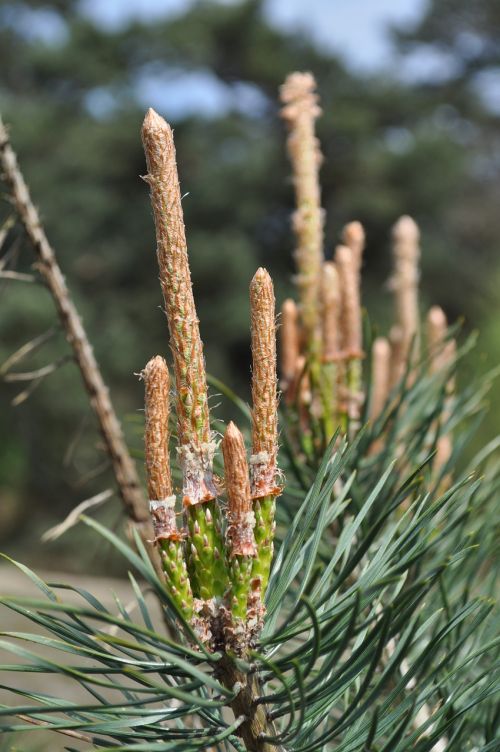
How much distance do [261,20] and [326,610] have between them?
6.37m

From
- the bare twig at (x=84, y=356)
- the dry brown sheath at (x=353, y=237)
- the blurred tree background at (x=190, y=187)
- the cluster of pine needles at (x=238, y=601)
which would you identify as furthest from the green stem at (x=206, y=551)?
the blurred tree background at (x=190, y=187)

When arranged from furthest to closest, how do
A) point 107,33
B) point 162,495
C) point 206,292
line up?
point 107,33 < point 206,292 < point 162,495

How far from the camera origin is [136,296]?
559 centimetres

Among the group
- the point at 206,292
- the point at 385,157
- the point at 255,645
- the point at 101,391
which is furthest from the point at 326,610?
the point at 385,157

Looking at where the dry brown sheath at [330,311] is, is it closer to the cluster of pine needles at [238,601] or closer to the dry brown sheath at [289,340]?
the dry brown sheath at [289,340]

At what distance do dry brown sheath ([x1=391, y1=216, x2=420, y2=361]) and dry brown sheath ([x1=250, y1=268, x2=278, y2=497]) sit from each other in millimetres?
314

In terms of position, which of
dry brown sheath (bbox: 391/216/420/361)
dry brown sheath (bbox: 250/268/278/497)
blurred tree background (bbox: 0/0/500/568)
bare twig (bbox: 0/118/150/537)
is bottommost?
dry brown sheath (bbox: 250/268/278/497)

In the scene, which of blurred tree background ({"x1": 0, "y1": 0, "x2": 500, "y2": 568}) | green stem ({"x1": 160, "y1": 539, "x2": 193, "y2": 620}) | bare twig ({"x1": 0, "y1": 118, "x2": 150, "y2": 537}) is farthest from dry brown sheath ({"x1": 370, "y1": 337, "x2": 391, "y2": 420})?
blurred tree background ({"x1": 0, "y1": 0, "x2": 500, "y2": 568})

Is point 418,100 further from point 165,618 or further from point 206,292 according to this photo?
point 165,618

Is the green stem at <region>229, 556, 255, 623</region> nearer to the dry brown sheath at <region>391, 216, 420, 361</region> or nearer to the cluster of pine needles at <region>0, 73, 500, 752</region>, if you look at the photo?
the cluster of pine needles at <region>0, 73, 500, 752</region>

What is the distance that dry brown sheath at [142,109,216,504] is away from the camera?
257mm

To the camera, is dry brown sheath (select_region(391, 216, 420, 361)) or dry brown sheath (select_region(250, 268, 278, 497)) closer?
dry brown sheath (select_region(250, 268, 278, 497))

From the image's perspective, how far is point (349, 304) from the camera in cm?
49

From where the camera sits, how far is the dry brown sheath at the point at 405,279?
1.97 ft
